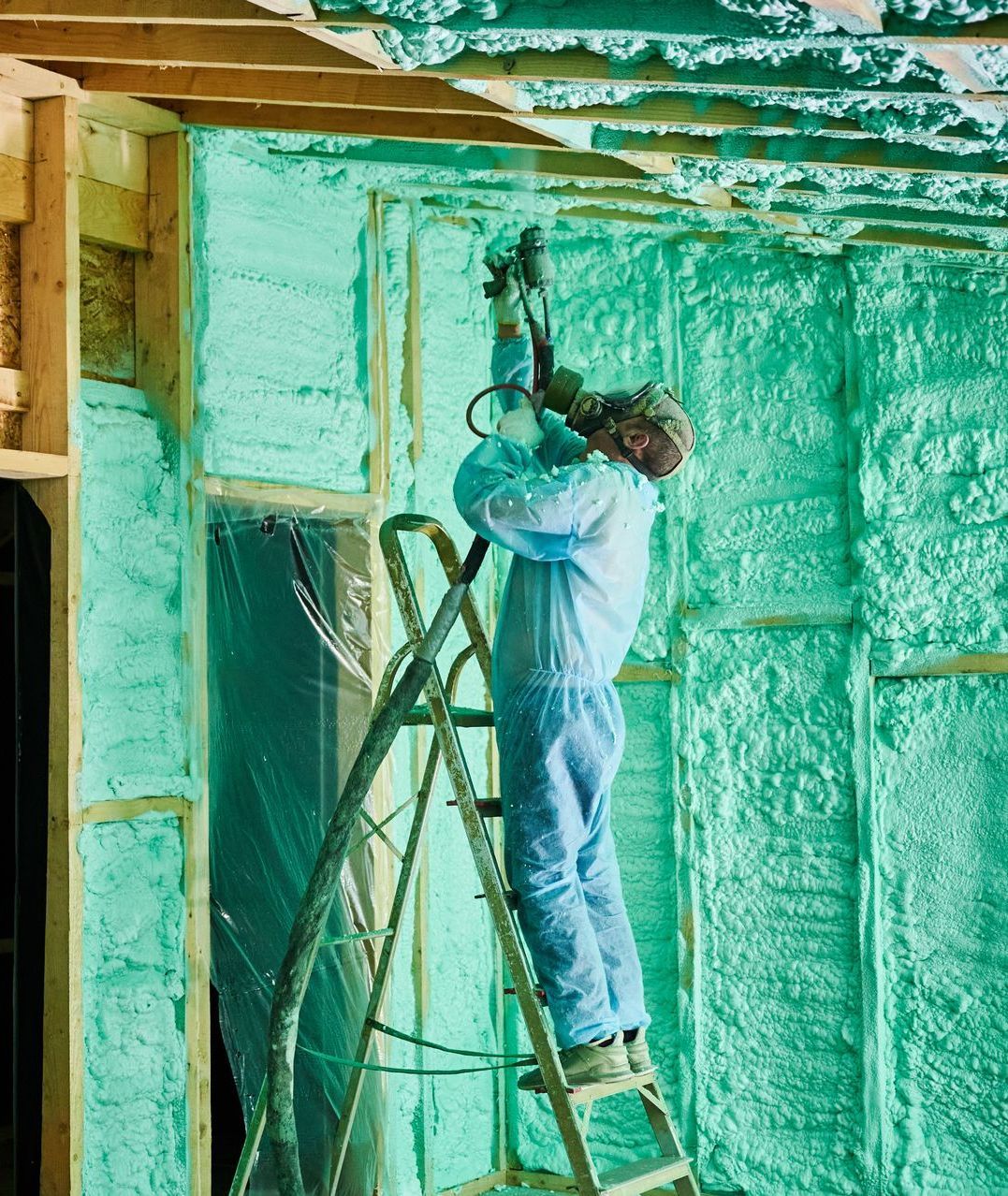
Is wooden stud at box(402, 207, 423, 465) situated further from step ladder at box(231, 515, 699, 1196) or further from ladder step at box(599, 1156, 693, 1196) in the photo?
ladder step at box(599, 1156, 693, 1196)

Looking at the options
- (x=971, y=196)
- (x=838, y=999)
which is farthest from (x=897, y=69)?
(x=838, y=999)

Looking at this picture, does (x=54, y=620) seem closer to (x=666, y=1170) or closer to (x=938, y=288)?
(x=666, y=1170)

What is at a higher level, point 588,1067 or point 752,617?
point 752,617

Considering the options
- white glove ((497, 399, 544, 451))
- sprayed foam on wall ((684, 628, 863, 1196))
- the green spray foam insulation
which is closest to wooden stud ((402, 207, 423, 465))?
the green spray foam insulation

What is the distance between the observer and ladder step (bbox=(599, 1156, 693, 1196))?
2572 millimetres

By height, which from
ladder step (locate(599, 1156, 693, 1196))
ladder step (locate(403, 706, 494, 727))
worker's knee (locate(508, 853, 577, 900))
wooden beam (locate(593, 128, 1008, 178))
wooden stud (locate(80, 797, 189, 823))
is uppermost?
wooden beam (locate(593, 128, 1008, 178))

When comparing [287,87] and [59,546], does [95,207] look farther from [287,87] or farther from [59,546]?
[59,546]

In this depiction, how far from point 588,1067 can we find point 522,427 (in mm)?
1281

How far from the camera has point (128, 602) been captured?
3320 millimetres

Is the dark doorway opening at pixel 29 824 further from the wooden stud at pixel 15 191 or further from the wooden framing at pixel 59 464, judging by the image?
Result: the wooden stud at pixel 15 191

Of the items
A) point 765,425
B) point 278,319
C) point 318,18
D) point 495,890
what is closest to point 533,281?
point 318,18

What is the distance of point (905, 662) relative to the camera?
13.2ft

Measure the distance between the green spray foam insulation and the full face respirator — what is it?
2.48 feet

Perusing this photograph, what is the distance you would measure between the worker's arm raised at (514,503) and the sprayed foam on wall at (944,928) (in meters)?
1.70
